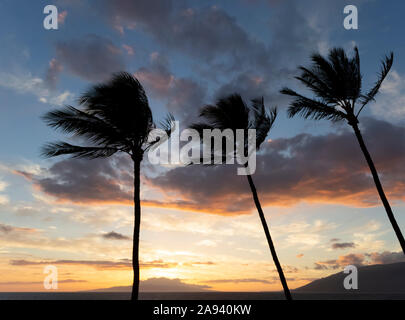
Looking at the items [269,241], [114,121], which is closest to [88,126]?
[114,121]

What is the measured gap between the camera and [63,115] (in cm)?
1302

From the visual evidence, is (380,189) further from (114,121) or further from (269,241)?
(114,121)

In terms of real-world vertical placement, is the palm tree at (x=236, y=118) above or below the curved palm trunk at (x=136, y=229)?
above

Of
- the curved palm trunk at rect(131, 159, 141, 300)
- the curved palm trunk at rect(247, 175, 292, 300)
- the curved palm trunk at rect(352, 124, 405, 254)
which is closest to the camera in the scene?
the curved palm trunk at rect(131, 159, 141, 300)

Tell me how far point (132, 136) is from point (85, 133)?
73.1 inches

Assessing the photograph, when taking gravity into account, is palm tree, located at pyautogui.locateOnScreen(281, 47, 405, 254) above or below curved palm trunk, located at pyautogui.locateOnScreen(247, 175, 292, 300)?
above

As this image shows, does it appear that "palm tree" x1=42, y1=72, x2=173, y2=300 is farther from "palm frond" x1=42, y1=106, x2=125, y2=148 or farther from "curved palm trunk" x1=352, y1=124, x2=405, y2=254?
"curved palm trunk" x1=352, y1=124, x2=405, y2=254

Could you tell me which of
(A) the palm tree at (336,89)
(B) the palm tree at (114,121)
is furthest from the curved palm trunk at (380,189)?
(B) the palm tree at (114,121)

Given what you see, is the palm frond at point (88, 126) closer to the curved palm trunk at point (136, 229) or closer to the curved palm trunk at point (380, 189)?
the curved palm trunk at point (136, 229)

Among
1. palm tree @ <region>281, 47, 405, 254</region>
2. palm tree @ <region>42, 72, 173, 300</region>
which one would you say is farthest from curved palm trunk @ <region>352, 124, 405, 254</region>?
palm tree @ <region>42, 72, 173, 300</region>

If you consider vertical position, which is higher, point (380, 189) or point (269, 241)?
point (380, 189)

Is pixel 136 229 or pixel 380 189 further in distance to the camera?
pixel 380 189
